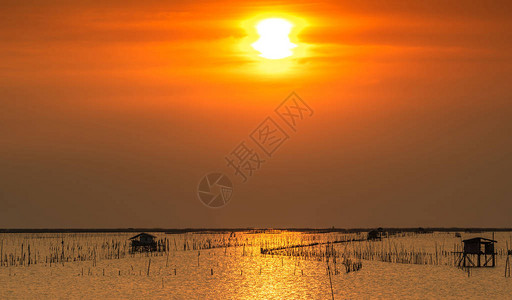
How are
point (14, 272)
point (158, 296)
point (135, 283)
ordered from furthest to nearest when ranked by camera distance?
point (14, 272)
point (135, 283)
point (158, 296)

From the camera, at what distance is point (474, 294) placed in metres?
31.4

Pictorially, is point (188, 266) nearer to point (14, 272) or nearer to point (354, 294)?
point (14, 272)

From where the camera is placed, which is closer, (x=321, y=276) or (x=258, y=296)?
(x=258, y=296)

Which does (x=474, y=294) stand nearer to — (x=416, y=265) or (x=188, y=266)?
(x=416, y=265)

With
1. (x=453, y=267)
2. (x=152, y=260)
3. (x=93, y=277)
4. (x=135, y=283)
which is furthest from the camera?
(x=152, y=260)

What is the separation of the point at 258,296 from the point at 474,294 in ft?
34.8

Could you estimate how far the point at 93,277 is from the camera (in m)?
38.6

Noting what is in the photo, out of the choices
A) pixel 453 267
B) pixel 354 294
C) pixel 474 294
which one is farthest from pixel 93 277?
pixel 453 267

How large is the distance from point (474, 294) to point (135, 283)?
17.8 meters

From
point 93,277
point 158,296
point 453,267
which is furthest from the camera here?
point 453,267

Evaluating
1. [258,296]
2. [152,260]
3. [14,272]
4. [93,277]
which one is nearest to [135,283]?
[93,277]

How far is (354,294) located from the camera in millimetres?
31062

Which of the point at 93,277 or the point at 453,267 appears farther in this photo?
the point at 453,267

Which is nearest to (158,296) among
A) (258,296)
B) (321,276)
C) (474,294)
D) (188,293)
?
(188,293)
